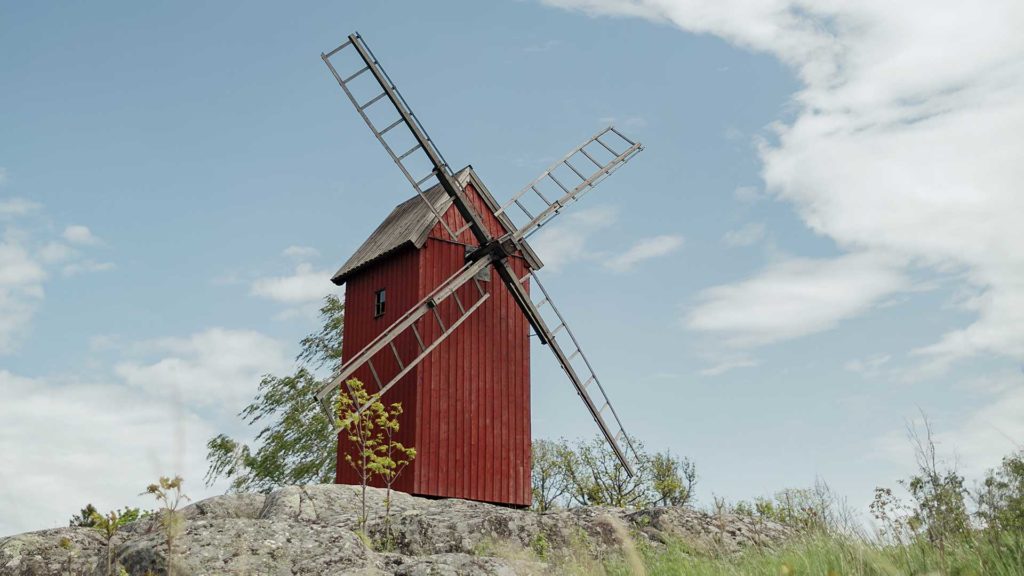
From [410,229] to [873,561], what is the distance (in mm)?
13970

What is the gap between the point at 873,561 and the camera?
5898 millimetres

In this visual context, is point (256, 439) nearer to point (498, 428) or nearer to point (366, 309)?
point (366, 309)

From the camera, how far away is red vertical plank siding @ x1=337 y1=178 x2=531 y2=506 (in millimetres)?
17188

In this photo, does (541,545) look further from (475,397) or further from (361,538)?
(475,397)

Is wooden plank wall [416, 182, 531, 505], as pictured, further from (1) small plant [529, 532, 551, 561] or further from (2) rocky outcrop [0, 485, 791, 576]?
(1) small plant [529, 532, 551, 561]

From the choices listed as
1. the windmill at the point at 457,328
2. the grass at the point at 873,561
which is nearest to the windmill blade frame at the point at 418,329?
the windmill at the point at 457,328

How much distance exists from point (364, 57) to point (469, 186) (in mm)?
3440

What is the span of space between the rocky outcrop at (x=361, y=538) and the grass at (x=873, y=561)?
923 millimetres

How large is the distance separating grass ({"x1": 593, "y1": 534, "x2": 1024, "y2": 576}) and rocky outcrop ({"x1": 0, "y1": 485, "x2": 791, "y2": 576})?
3.03 feet

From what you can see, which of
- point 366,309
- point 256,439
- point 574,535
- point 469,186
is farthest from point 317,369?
point 574,535

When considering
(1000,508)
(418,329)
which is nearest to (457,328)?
(418,329)

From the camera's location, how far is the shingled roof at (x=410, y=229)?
18375 mm

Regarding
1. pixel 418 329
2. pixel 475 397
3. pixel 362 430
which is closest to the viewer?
pixel 362 430

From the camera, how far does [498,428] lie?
18.3 metres
